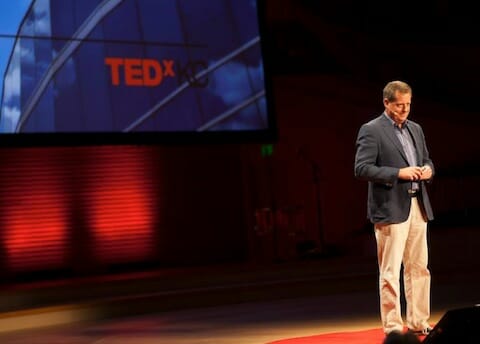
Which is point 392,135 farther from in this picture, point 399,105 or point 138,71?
point 138,71

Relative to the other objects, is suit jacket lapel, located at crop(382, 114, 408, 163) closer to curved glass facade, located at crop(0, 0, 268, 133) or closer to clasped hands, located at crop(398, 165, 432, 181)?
clasped hands, located at crop(398, 165, 432, 181)

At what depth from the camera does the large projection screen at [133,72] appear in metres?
8.16

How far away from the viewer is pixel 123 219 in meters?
10.8

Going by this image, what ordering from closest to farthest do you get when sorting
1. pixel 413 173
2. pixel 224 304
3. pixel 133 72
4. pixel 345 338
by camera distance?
1. pixel 413 173
2. pixel 345 338
3. pixel 224 304
4. pixel 133 72

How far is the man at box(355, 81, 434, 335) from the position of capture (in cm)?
439

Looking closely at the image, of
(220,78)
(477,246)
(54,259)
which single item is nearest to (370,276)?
(477,246)

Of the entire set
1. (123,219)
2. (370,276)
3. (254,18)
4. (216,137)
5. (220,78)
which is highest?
(254,18)

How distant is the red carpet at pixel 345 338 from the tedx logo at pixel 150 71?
14.0ft

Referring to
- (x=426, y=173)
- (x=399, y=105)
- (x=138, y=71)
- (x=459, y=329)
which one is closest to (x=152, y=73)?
(x=138, y=71)

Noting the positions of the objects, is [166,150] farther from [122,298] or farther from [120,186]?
[122,298]

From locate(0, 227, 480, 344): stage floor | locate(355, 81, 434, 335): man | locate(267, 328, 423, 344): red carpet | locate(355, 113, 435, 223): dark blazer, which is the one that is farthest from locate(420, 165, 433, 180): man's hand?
locate(0, 227, 480, 344): stage floor

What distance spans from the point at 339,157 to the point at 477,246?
2629 millimetres

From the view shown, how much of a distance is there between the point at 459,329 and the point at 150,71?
695cm

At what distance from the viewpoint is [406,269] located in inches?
180
